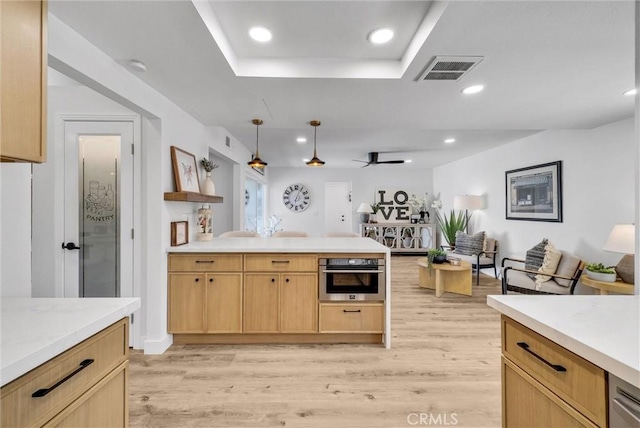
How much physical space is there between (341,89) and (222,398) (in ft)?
8.30

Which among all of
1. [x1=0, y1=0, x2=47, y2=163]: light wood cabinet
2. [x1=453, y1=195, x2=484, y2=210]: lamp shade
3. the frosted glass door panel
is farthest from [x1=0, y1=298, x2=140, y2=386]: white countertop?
[x1=453, y1=195, x2=484, y2=210]: lamp shade

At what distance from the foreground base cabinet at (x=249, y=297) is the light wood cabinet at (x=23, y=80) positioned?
1.83 meters

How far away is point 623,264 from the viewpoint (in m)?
2.92

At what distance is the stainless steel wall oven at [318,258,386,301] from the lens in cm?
269

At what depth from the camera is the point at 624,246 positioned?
2.76 meters

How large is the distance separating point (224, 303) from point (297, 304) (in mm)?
689

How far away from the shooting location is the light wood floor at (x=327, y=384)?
5.91ft

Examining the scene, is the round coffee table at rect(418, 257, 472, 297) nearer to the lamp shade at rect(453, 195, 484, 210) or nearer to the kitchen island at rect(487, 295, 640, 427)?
the lamp shade at rect(453, 195, 484, 210)

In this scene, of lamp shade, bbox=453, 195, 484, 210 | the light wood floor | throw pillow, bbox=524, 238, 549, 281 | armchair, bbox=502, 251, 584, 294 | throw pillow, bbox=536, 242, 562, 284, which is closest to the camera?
the light wood floor

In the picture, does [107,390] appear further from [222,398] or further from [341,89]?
[341,89]

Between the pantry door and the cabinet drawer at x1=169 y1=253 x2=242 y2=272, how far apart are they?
0.42m

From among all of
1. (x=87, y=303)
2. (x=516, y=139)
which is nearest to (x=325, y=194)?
(x=516, y=139)

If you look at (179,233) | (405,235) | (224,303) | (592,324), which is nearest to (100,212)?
(179,233)

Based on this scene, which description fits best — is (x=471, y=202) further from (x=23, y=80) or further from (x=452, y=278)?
(x=23, y=80)
